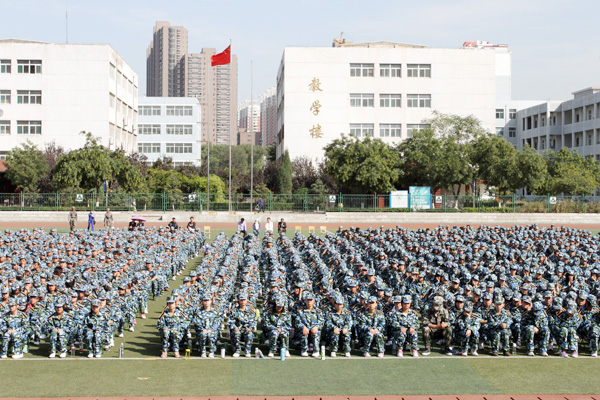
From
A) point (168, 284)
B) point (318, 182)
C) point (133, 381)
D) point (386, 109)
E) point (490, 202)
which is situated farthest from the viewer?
point (386, 109)

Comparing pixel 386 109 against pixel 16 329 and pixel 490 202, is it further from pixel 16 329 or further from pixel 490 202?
pixel 16 329

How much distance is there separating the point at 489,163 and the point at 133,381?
41.4 metres

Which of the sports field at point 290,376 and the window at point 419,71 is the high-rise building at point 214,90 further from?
the sports field at point 290,376

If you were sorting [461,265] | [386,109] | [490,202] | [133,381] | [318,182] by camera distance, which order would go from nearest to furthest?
[133,381] < [461,265] < [490,202] < [318,182] < [386,109]

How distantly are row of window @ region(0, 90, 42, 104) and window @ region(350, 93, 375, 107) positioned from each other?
2918cm

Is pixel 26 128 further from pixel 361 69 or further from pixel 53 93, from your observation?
pixel 361 69

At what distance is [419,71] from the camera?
5906cm

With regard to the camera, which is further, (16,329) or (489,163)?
(489,163)

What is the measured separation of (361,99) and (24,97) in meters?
31.4

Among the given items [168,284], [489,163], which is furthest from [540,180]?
[168,284]

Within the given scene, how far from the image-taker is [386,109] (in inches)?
2309

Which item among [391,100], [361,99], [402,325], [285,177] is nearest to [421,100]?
[391,100]

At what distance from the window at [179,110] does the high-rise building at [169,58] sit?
7673 centimetres

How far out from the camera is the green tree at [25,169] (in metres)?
46.8
